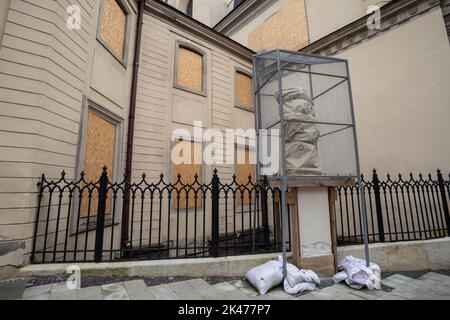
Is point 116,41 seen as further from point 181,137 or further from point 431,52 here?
point 431,52

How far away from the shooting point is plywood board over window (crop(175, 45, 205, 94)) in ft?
26.5

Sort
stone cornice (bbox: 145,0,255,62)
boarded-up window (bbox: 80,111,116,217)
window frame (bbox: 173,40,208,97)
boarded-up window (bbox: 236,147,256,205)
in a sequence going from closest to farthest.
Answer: boarded-up window (bbox: 80,111,116,217), stone cornice (bbox: 145,0,255,62), window frame (bbox: 173,40,208,97), boarded-up window (bbox: 236,147,256,205)

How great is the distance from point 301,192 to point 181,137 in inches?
183

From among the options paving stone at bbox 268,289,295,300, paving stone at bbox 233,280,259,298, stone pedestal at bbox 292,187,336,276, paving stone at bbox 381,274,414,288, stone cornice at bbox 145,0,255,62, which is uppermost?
stone cornice at bbox 145,0,255,62

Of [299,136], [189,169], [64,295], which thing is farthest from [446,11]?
[64,295]

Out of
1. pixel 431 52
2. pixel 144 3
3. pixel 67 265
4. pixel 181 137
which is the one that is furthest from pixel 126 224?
pixel 431 52

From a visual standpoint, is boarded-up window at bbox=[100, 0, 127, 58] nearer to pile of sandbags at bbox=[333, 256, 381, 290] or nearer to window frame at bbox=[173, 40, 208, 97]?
window frame at bbox=[173, 40, 208, 97]

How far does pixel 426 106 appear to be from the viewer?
6.44m

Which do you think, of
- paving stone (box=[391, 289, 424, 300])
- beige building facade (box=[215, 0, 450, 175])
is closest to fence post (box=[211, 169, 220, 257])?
paving stone (box=[391, 289, 424, 300])

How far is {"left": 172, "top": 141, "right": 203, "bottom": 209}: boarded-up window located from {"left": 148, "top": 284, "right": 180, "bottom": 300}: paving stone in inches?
150

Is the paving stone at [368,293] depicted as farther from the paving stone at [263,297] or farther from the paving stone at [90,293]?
the paving stone at [90,293]

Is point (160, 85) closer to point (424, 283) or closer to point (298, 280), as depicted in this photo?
point (298, 280)

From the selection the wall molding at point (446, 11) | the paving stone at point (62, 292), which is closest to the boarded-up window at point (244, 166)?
the paving stone at point (62, 292)

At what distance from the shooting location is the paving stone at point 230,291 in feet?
10.5
